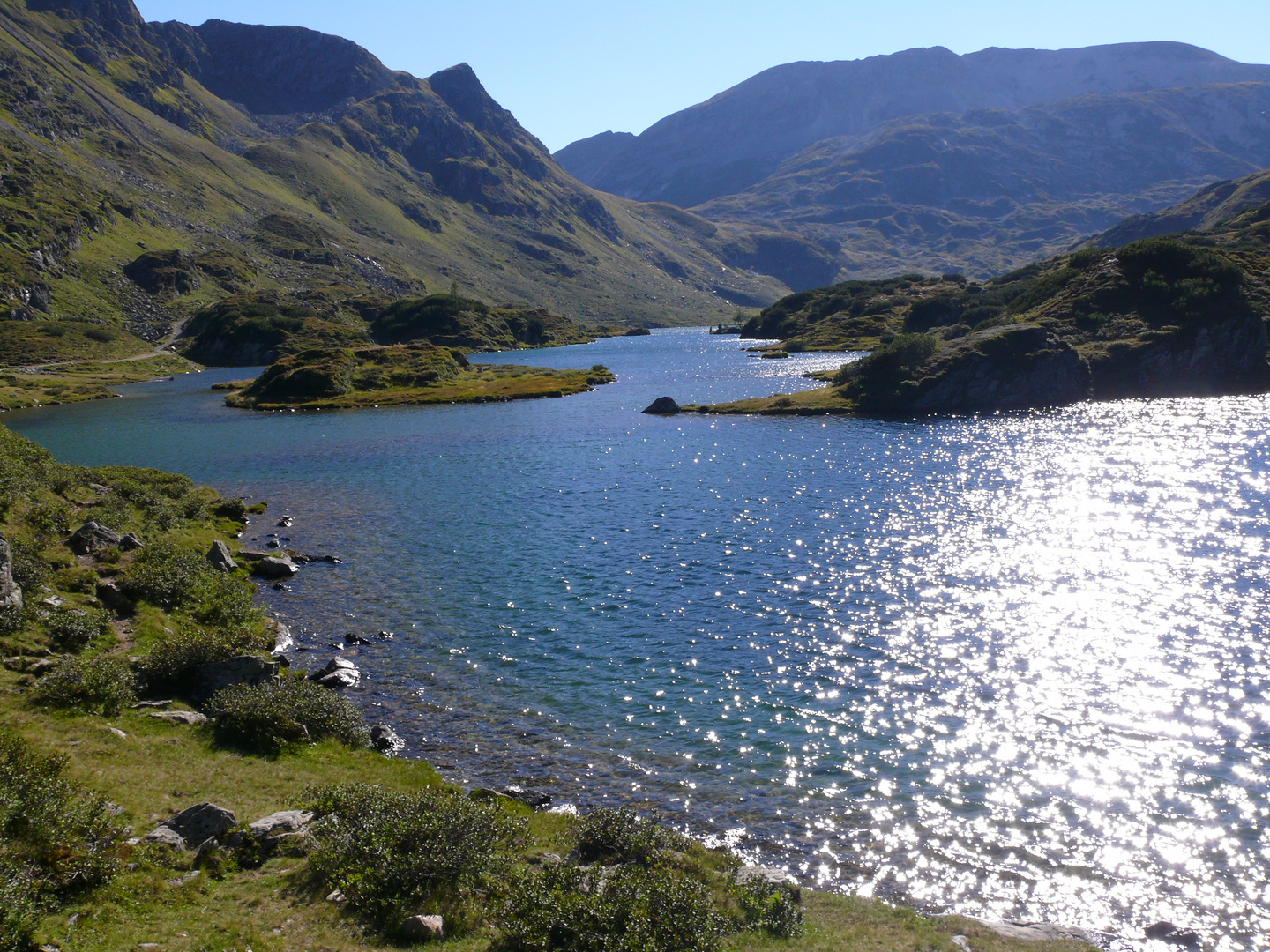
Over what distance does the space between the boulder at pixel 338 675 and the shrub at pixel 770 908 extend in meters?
20.8

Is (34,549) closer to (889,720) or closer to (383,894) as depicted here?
(383,894)

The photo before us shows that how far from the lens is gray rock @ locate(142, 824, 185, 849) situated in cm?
1736

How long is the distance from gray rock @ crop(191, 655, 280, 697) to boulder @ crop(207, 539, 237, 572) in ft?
59.3

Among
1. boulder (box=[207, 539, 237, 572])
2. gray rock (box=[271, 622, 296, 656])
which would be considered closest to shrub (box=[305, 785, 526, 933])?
gray rock (box=[271, 622, 296, 656])

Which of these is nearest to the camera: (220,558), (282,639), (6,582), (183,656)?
(6,582)

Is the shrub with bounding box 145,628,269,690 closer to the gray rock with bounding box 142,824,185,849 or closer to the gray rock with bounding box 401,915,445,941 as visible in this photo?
the gray rock with bounding box 142,824,185,849

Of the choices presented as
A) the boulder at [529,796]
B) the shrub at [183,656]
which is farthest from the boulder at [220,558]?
the boulder at [529,796]

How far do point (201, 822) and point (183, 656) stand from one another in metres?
13.2

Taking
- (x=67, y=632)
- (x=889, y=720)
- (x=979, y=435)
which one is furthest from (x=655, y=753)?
(x=979, y=435)

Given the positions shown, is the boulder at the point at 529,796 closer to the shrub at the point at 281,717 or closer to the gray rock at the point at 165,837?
the shrub at the point at 281,717

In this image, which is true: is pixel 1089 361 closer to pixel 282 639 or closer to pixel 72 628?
pixel 282 639

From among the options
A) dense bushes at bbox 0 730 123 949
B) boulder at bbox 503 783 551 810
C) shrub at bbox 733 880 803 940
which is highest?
dense bushes at bbox 0 730 123 949

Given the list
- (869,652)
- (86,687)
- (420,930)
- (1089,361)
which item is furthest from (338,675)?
(1089,361)

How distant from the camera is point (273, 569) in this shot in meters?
48.2
